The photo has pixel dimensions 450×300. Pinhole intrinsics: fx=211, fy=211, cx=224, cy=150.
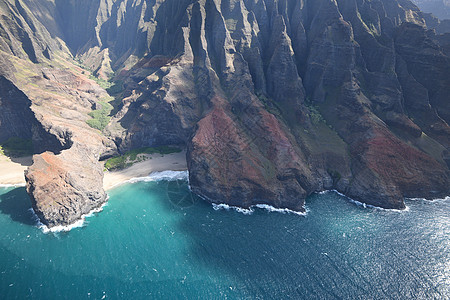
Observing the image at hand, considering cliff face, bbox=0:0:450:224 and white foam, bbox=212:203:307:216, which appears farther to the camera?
cliff face, bbox=0:0:450:224

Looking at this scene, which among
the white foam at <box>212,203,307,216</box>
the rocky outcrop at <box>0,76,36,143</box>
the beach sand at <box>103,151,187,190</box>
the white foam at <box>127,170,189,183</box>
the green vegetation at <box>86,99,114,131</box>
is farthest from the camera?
the green vegetation at <box>86,99,114,131</box>

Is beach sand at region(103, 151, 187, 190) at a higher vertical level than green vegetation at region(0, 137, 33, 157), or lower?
lower

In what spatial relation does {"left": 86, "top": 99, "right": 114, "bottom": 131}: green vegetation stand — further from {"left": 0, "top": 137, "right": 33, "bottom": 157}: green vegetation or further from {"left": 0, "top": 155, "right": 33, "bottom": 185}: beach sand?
{"left": 0, "top": 155, "right": 33, "bottom": 185}: beach sand

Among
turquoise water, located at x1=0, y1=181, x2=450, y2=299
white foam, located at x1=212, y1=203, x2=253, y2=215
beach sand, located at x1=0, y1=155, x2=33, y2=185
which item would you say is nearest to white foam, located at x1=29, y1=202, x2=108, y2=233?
turquoise water, located at x1=0, y1=181, x2=450, y2=299

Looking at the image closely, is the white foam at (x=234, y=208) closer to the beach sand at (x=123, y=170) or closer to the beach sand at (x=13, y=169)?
the beach sand at (x=123, y=170)

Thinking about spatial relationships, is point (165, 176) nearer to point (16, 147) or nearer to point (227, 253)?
point (227, 253)

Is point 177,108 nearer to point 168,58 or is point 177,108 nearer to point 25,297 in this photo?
point 168,58

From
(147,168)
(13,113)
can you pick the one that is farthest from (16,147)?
(147,168)
